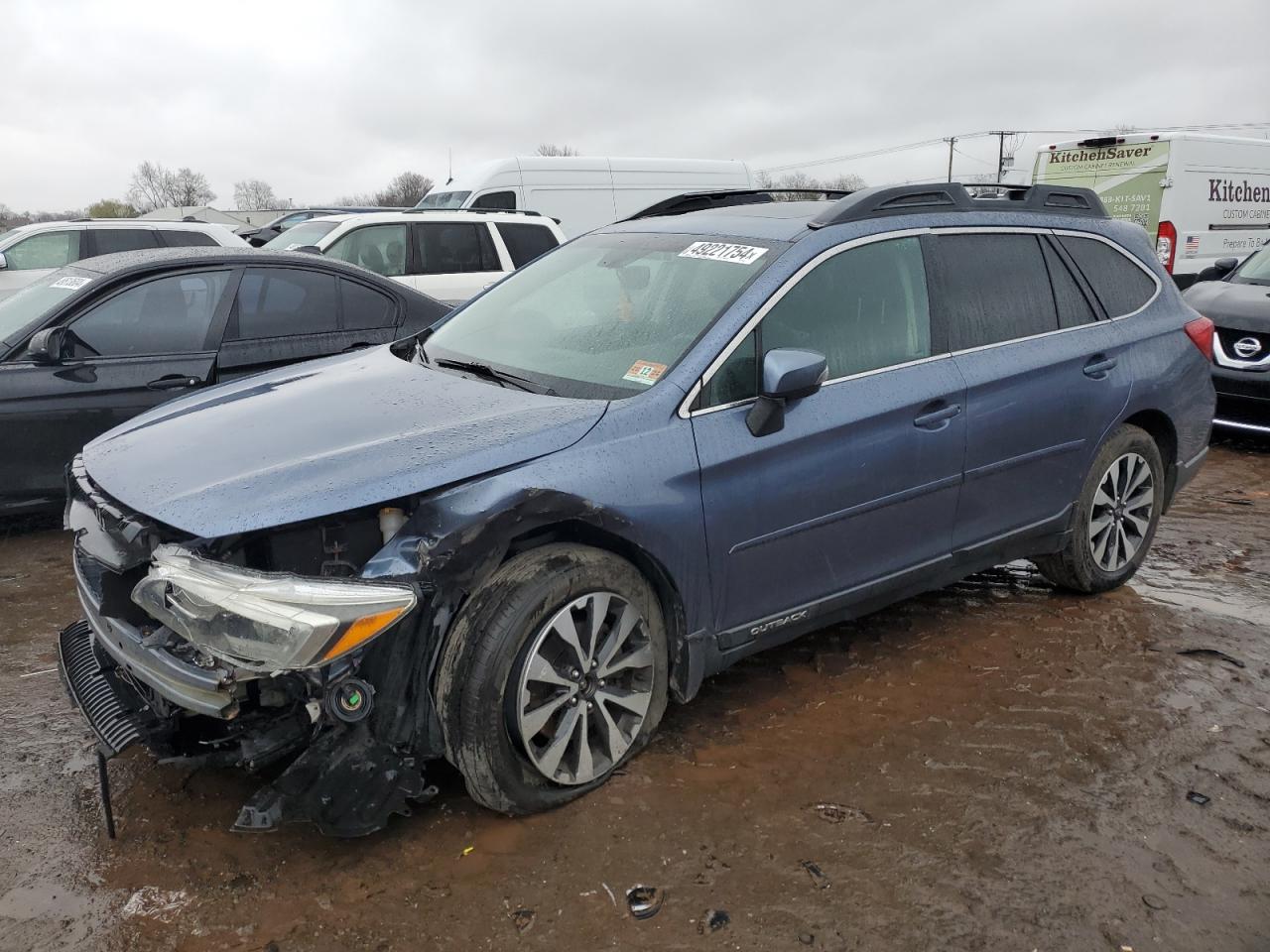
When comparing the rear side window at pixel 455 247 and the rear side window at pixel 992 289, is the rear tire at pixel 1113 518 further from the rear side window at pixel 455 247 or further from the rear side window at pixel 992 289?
the rear side window at pixel 455 247

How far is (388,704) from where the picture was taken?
2621 mm

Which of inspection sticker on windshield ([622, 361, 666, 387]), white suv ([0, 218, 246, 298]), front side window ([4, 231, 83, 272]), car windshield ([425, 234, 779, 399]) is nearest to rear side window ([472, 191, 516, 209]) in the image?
white suv ([0, 218, 246, 298])

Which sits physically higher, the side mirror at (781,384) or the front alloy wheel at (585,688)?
the side mirror at (781,384)

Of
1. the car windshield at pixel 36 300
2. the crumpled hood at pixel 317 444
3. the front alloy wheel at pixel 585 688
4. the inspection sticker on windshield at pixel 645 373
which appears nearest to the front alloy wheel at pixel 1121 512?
the inspection sticker on windshield at pixel 645 373

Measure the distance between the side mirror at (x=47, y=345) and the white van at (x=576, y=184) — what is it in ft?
30.3

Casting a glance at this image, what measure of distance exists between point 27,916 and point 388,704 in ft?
3.38

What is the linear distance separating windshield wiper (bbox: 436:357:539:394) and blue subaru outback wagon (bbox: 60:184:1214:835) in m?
0.03

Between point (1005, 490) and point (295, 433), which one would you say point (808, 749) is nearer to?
point (1005, 490)

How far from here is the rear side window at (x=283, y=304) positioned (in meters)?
5.66

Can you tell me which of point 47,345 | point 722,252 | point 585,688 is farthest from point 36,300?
point 585,688

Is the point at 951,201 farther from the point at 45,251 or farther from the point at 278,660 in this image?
the point at 45,251

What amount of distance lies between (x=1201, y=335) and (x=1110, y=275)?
64 cm

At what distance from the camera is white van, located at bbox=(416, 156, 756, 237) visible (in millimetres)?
14297

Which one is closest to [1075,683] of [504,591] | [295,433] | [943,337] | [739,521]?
[943,337]
